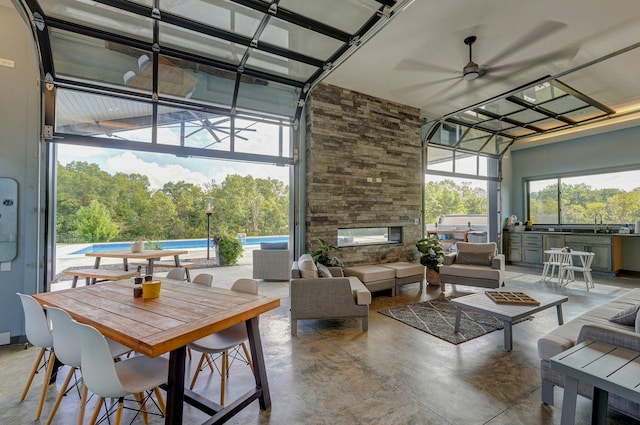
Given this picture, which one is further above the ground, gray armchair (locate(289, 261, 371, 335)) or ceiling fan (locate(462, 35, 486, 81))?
ceiling fan (locate(462, 35, 486, 81))

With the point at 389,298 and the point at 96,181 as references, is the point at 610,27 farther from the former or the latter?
the point at 96,181

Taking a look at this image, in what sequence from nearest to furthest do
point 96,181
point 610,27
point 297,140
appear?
point 610,27, point 297,140, point 96,181

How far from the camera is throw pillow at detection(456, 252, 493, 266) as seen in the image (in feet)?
16.6

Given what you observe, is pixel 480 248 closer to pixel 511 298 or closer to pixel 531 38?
pixel 511 298

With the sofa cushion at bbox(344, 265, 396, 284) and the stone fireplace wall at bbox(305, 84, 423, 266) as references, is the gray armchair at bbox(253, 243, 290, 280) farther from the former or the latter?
the sofa cushion at bbox(344, 265, 396, 284)

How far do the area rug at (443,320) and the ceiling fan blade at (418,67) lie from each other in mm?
3635

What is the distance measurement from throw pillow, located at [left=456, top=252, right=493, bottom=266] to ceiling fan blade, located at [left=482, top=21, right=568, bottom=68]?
3.19 meters

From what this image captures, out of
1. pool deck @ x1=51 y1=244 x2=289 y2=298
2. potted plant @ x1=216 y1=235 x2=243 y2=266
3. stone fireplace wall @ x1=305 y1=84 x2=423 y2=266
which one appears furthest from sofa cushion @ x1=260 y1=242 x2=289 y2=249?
potted plant @ x1=216 y1=235 x2=243 y2=266

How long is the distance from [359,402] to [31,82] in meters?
4.67

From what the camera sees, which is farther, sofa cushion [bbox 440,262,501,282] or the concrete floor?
sofa cushion [bbox 440,262,501,282]

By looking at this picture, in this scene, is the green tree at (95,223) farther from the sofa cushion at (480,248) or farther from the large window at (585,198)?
the large window at (585,198)

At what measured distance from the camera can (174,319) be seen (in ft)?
5.71

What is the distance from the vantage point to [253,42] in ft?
11.5

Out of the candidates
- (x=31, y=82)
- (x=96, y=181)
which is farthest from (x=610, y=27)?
(x=96, y=181)
